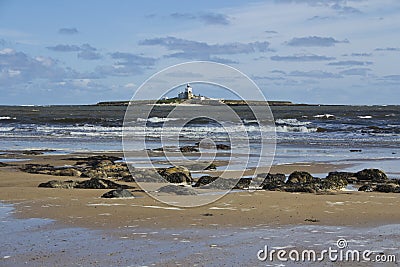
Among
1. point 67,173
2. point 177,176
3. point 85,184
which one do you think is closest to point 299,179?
point 177,176

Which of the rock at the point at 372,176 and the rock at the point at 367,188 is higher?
the rock at the point at 372,176

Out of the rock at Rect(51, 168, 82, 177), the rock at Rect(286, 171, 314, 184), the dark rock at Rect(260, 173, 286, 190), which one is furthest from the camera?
the rock at Rect(51, 168, 82, 177)

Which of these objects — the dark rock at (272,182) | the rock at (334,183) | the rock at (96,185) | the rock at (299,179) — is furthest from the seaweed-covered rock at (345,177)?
the rock at (96,185)

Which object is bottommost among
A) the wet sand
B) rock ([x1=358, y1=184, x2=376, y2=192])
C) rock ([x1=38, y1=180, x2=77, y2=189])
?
the wet sand

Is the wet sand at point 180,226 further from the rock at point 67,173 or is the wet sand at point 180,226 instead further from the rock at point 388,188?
the rock at point 67,173

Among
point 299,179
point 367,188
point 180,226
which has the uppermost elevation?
point 299,179

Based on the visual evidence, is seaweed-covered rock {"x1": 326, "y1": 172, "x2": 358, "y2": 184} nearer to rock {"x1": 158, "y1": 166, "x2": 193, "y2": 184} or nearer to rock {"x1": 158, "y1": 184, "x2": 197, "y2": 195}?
rock {"x1": 158, "y1": 166, "x2": 193, "y2": 184}

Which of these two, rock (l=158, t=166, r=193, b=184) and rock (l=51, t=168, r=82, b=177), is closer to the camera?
rock (l=158, t=166, r=193, b=184)

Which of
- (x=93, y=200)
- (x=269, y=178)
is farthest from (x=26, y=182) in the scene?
(x=269, y=178)

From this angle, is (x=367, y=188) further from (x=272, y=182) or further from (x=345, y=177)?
(x=272, y=182)

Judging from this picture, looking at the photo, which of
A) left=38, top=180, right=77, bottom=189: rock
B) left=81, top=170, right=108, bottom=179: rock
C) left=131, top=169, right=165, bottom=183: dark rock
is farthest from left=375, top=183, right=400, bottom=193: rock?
left=81, top=170, right=108, bottom=179: rock

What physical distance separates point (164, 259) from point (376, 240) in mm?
2946

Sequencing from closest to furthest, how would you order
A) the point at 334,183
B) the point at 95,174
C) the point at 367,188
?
1. the point at 367,188
2. the point at 334,183
3. the point at 95,174

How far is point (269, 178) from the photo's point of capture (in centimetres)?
1424
